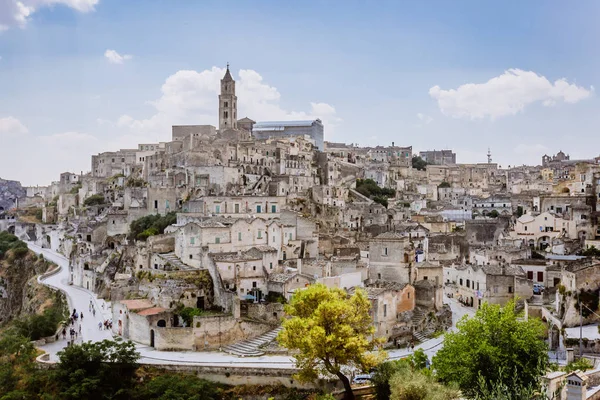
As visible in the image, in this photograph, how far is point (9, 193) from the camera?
419 feet

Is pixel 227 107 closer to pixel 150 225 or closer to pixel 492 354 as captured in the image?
pixel 150 225

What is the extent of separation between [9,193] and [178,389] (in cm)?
11705

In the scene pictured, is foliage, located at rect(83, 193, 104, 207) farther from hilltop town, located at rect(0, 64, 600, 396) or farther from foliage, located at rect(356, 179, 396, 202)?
foliage, located at rect(356, 179, 396, 202)

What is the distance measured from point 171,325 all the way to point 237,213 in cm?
1996

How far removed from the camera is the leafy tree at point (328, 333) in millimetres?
25234

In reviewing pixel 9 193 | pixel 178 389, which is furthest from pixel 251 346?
pixel 9 193

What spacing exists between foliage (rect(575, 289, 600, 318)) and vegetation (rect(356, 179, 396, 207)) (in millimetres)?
44207

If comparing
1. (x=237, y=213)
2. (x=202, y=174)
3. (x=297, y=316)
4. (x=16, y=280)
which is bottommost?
(x=16, y=280)

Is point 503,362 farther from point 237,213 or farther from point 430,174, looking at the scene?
point 430,174

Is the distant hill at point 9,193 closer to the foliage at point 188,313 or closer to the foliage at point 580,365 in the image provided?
the foliage at point 188,313

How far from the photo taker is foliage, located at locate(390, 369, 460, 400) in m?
21.1

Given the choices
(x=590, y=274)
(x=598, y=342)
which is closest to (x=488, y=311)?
(x=598, y=342)

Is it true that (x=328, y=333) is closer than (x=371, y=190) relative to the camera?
Yes

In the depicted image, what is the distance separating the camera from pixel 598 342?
1083 inches
